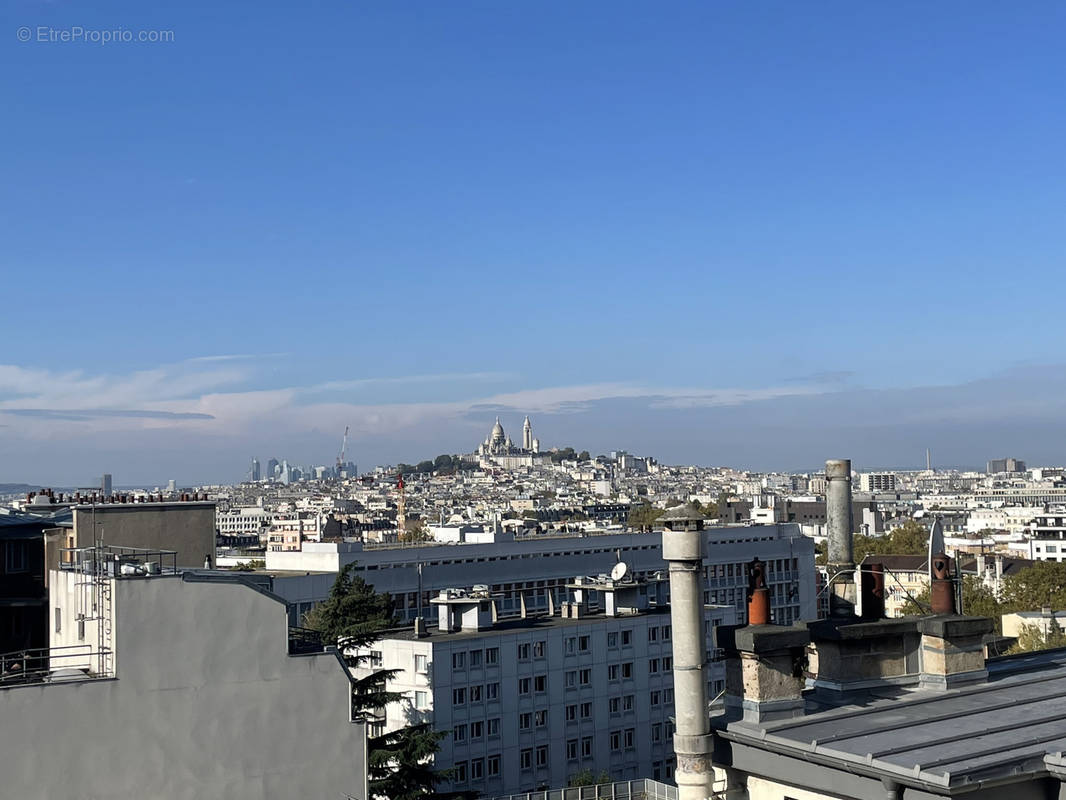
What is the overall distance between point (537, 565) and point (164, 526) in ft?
168

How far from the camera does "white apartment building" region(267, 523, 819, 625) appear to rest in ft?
244

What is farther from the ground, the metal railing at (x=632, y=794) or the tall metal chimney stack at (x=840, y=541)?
the tall metal chimney stack at (x=840, y=541)

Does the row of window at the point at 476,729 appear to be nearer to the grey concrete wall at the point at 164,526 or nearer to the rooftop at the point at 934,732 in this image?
the grey concrete wall at the point at 164,526

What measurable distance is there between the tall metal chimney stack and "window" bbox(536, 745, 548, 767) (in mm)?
28765

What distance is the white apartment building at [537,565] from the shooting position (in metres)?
74.4

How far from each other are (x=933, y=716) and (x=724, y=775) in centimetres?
215

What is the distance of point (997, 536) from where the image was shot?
169000mm

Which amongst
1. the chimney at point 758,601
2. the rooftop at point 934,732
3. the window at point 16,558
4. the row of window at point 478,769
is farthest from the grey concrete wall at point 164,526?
the rooftop at point 934,732

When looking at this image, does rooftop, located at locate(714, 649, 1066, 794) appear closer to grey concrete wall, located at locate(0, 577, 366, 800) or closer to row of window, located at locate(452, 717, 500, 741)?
grey concrete wall, located at locate(0, 577, 366, 800)

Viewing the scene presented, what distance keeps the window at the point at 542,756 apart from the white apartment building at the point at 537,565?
24.0m

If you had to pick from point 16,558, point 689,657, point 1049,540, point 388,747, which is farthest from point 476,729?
point 1049,540

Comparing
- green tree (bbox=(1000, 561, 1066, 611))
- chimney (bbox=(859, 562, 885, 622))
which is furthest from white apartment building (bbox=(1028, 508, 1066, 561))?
chimney (bbox=(859, 562, 885, 622))

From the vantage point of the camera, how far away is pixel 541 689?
4356cm

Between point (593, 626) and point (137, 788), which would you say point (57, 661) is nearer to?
point (137, 788)
